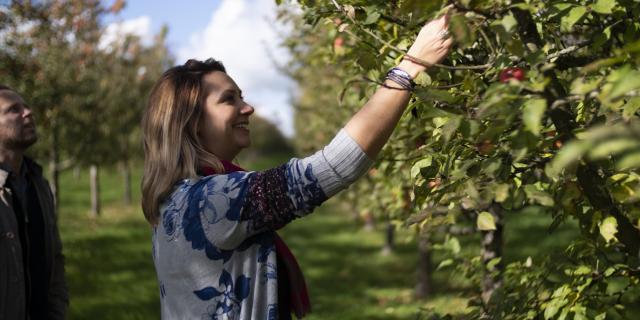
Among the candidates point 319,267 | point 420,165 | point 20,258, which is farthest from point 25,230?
point 319,267

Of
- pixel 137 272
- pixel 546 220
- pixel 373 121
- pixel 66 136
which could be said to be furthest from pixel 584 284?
pixel 66 136

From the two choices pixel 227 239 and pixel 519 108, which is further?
pixel 227 239

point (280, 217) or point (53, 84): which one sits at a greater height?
point (53, 84)

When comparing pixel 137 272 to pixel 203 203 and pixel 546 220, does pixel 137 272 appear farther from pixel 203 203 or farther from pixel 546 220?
pixel 203 203

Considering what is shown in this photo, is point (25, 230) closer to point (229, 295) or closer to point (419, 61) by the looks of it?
point (229, 295)

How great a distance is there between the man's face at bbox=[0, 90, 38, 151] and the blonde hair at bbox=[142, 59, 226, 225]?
1.95 meters

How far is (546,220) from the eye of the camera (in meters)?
14.8

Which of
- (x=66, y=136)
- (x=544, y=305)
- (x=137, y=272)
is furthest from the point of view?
(x=66, y=136)

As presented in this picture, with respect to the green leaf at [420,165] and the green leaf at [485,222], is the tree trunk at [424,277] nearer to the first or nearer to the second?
the green leaf at [420,165]

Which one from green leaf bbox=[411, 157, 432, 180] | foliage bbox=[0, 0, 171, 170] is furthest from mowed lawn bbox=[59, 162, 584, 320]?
green leaf bbox=[411, 157, 432, 180]

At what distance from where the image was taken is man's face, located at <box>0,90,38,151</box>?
396 centimetres

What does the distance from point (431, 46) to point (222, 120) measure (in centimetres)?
82

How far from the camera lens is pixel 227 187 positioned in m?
2.08

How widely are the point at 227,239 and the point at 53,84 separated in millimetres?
14139
